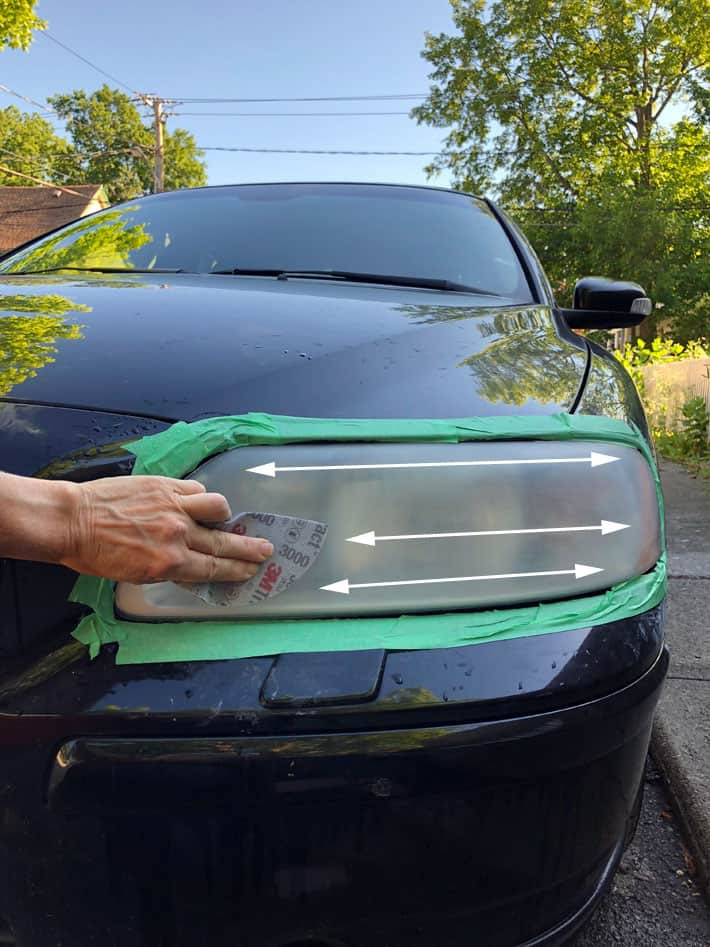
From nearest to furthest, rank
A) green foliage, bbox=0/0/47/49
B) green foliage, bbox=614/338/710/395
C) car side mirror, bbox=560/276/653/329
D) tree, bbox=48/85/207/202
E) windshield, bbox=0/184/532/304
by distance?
windshield, bbox=0/184/532/304 < car side mirror, bbox=560/276/653/329 < green foliage, bbox=614/338/710/395 < green foliage, bbox=0/0/47/49 < tree, bbox=48/85/207/202

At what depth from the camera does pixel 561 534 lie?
3.28 feet

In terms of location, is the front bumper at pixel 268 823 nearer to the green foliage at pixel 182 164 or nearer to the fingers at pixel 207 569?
the fingers at pixel 207 569

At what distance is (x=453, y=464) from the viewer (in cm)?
98

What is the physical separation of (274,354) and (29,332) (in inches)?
16.8

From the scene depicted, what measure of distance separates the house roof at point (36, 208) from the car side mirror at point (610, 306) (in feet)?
123

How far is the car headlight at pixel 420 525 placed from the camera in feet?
3.07

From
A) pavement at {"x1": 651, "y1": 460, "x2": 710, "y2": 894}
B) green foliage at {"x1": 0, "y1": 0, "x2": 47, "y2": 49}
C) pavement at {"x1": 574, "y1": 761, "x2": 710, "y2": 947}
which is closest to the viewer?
pavement at {"x1": 574, "y1": 761, "x2": 710, "y2": 947}

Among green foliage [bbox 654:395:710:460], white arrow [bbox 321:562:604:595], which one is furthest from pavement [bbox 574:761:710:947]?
green foliage [bbox 654:395:710:460]

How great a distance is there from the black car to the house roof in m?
38.5

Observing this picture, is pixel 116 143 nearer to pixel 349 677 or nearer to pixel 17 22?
pixel 17 22

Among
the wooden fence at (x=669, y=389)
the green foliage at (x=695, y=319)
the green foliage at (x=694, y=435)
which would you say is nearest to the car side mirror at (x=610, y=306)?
the green foliage at (x=694, y=435)

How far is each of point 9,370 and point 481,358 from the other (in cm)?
73

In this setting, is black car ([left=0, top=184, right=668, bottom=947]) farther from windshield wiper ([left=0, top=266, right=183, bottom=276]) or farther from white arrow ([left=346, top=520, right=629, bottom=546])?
windshield wiper ([left=0, top=266, right=183, bottom=276])

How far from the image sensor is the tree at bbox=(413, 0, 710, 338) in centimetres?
2070
